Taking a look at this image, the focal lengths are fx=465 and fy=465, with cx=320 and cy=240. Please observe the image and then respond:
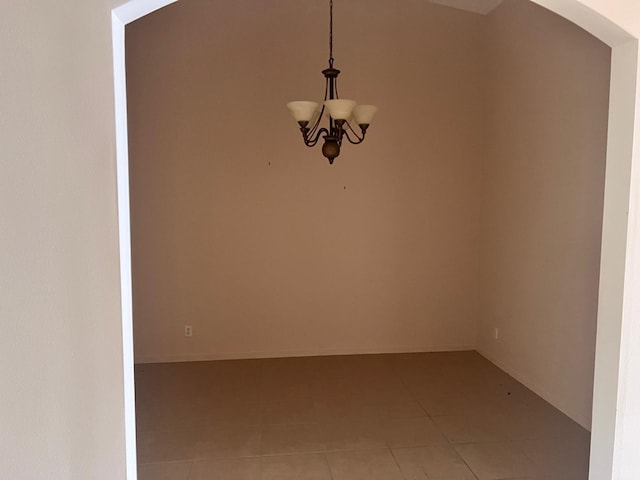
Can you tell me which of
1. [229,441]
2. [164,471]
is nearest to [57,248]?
[164,471]

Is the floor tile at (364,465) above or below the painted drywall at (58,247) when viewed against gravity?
below

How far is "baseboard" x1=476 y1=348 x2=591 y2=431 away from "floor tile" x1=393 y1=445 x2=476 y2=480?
1017mm

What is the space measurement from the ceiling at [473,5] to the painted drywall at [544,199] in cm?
8

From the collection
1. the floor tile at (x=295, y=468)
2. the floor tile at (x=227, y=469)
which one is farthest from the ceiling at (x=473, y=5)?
the floor tile at (x=227, y=469)

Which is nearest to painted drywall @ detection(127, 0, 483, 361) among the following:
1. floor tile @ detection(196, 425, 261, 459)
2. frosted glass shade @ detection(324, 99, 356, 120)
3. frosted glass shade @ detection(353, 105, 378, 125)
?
floor tile @ detection(196, 425, 261, 459)

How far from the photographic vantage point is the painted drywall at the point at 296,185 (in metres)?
4.36

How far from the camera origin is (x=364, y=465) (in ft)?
9.07

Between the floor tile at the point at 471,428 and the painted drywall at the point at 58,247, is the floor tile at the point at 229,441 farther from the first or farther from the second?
the painted drywall at the point at 58,247

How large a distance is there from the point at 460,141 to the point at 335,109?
8.04ft

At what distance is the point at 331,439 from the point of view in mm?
3062

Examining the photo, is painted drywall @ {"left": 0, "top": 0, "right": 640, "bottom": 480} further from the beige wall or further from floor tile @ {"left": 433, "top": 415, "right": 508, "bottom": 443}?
the beige wall

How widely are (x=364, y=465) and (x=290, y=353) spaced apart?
1997 mm

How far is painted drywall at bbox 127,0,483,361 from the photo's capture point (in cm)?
436

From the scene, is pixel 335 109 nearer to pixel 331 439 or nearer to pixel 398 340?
pixel 331 439
